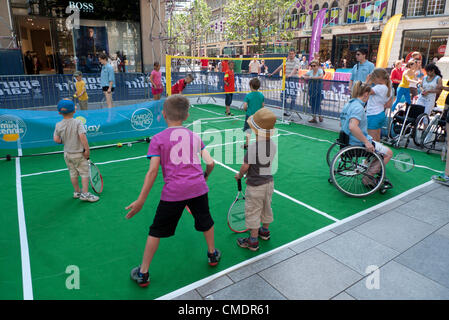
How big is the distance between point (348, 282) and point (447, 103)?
5.94 meters

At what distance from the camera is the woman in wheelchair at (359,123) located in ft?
16.2

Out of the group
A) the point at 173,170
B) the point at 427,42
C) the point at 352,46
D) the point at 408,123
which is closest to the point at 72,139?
the point at 173,170

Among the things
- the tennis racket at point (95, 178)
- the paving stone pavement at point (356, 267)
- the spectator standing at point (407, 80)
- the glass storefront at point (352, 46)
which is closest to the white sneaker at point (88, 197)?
the tennis racket at point (95, 178)

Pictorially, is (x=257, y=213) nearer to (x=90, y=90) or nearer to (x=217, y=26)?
(x=90, y=90)

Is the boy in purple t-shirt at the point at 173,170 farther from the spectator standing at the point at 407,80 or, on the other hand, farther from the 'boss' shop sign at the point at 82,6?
the 'boss' shop sign at the point at 82,6

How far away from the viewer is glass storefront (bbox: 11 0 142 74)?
15.2m

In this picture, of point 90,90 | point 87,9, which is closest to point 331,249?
point 90,90

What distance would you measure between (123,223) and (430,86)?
8424mm

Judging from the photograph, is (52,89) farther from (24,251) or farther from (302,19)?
(302,19)

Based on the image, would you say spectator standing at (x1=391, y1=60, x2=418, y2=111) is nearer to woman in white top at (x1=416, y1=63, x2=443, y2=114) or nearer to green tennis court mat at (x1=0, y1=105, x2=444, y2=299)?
woman in white top at (x1=416, y1=63, x2=443, y2=114)

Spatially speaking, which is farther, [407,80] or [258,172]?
[407,80]

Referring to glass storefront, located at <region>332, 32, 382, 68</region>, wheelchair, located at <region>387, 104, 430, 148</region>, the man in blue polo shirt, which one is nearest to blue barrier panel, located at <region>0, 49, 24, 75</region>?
the man in blue polo shirt

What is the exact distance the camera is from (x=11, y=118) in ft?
22.4

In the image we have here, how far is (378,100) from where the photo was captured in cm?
609
